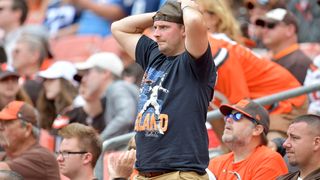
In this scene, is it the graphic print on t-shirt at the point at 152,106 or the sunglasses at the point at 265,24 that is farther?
the sunglasses at the point at 265,24

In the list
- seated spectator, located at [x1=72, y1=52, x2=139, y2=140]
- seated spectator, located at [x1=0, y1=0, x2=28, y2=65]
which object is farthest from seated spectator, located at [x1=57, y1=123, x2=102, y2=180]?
seated spectator, located at [x1=0, y1=0, x2=28, y2=65]

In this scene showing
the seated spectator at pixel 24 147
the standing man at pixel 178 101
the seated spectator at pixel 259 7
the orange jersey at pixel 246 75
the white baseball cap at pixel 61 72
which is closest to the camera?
the standing man at pixel 178 101

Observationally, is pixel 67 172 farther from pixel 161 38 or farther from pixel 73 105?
pixel 73 105

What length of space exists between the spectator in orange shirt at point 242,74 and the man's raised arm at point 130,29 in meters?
2.11

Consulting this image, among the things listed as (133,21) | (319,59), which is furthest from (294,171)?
(319,59)

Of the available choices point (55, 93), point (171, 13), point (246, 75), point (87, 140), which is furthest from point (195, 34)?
point (55, 93)

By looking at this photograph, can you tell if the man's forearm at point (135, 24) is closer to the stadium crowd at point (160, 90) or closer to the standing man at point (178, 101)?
the stadium crowd at point (160, 90)

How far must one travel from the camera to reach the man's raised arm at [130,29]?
7289mm

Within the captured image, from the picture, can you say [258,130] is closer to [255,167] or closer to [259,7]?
[255,167]

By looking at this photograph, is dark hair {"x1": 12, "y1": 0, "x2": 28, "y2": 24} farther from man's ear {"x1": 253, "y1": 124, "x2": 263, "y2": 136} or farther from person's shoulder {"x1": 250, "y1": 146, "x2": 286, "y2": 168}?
person's shoulder {"x1": 250, "y1": 146, "x2": 286, "y2": 168}

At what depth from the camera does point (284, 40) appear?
35.9ft

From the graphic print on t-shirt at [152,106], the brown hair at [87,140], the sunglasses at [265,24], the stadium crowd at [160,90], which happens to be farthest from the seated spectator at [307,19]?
the graphic print on t-shirt at [152,106]

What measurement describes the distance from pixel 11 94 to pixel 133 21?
3.94 m

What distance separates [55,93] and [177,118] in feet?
17.4
